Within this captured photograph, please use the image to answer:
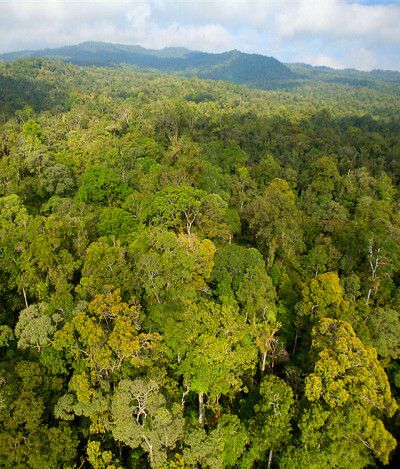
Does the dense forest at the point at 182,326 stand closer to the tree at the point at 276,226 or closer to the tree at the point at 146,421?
the tree at the point at 146,421

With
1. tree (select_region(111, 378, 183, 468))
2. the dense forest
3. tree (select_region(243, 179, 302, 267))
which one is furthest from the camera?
tree (select_region(243, 179, 302, 267))

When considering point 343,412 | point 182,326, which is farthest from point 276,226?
point 343,412

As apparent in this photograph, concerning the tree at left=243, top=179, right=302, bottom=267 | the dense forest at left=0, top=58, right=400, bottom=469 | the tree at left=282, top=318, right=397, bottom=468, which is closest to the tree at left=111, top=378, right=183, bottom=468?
the dense forest at left=0, top=58, right=400, bottom=469

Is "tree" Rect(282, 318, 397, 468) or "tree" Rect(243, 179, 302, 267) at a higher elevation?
"tree" Rect(243, 179, 302, 267)

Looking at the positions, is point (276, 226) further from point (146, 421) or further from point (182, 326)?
point (146, 421)

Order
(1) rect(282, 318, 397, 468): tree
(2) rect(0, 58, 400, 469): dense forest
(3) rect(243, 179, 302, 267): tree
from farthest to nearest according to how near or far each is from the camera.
→ (3) rect(243, 179, 302, 267): tree → (2) rect(0, 58, 400, 469): dense forest → (1) rect(282, 318, 397, 468): tree

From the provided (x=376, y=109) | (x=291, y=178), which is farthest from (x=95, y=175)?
(x=376, y=109)

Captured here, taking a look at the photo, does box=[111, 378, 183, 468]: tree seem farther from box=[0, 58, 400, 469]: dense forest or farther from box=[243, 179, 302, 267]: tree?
box=[243, 179, 302, 267]: tree

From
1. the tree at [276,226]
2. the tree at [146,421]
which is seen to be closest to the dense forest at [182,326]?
the tree at [146,421]

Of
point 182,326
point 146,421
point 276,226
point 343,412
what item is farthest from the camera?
point 276,226
